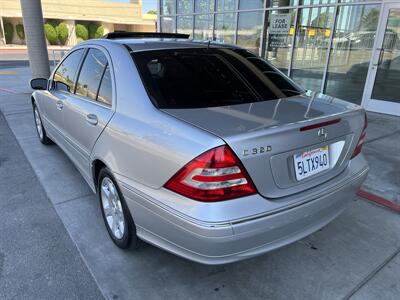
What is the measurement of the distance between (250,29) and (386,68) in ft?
14.3

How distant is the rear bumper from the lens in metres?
1.87

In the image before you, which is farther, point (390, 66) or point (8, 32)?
point (8, 32)

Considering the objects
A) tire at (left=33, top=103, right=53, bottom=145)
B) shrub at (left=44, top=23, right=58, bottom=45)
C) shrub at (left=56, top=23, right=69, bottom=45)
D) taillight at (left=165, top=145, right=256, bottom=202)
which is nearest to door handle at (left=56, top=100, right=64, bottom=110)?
tire at (left=33, top=103, right=53, bottom=145)

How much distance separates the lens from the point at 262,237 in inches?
78.0

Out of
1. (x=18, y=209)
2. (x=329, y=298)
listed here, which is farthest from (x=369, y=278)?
(x=18, y=209)

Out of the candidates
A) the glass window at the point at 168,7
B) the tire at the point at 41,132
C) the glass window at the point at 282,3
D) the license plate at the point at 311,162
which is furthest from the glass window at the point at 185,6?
the license plate at the point at 311,162

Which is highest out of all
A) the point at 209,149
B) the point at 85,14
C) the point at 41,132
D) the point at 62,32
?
the point at 85,14

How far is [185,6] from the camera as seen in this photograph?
1279 cm

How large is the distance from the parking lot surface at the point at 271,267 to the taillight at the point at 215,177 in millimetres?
841

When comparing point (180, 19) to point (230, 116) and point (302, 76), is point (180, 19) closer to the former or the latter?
point (302, 76)

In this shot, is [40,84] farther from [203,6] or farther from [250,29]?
[203,6]

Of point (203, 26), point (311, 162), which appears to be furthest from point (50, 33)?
point (311, 162)

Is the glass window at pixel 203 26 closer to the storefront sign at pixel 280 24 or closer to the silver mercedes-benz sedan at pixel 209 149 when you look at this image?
the storefront sign at pixel 280 24

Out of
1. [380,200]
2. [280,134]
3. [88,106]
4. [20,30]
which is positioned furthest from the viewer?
[20,30]
